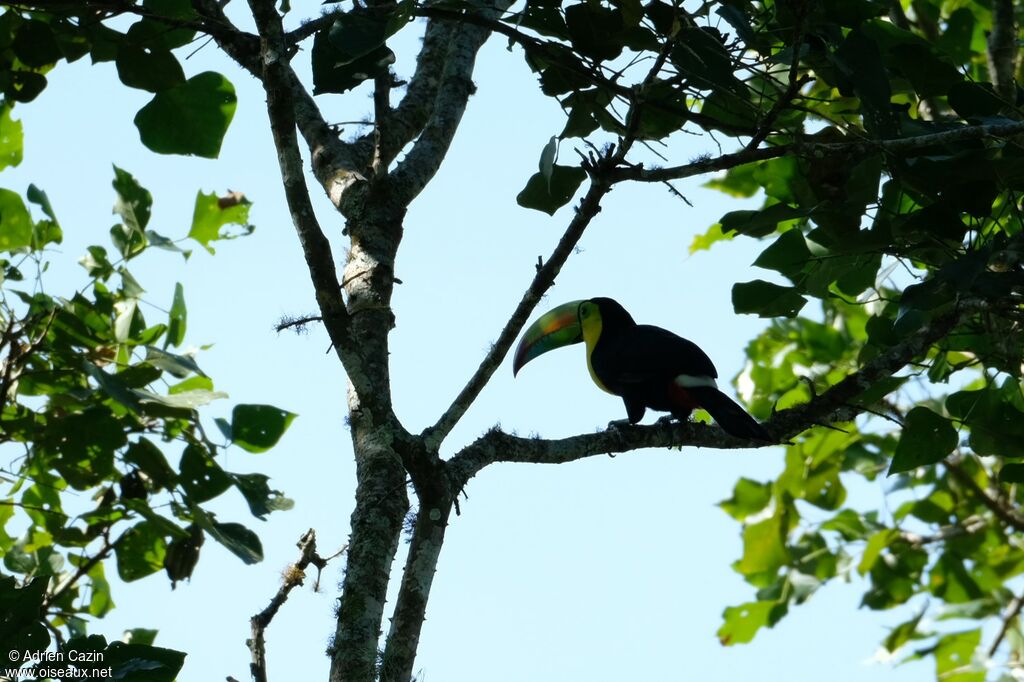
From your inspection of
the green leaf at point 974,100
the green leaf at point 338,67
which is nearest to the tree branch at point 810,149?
the green leaf at point 974,100

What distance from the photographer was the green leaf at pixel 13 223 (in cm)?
443

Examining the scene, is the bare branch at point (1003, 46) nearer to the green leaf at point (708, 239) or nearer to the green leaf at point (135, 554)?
the green leaf at point (708, 239)

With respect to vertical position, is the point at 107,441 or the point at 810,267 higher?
the point at 810,267

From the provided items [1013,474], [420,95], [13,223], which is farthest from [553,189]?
[13,223]

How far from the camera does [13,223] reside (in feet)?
14.6

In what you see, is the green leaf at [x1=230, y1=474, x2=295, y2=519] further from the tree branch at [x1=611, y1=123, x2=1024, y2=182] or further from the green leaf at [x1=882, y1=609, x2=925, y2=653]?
the green leaf at [x1=882, y1=609, x2=925, y2=653]

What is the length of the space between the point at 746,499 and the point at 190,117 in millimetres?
4367

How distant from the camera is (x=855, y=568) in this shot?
23.2ft

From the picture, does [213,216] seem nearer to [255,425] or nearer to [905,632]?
[255,425]

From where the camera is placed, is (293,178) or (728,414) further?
(728,414)

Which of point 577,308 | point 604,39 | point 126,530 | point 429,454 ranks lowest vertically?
point 429,454

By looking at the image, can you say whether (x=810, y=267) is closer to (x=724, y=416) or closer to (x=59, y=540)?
(x=724, y=416)

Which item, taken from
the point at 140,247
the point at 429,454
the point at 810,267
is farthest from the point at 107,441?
the point at 810,267

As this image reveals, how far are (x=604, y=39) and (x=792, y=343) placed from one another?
159 inches
